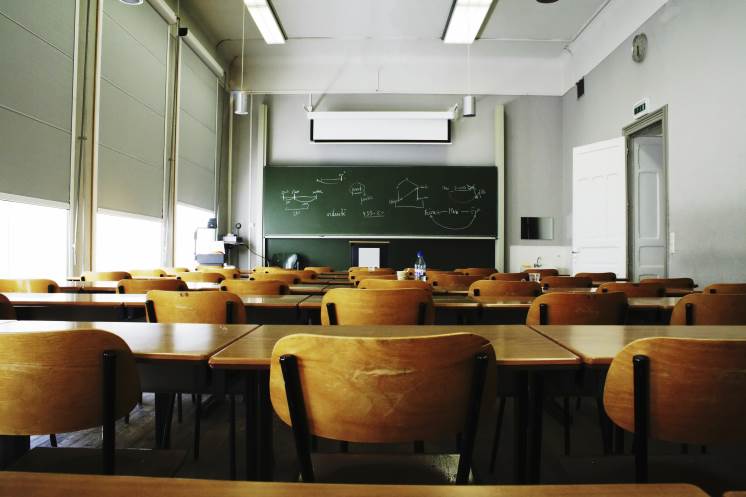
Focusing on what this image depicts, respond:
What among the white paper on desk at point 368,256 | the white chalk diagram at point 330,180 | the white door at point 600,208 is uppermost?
the white chalk diagram at point 330,180

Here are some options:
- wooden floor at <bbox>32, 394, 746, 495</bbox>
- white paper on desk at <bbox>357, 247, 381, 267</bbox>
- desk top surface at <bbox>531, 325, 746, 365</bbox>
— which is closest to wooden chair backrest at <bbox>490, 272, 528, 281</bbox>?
wooden floor at <bbox>32, 394, 746, 495</bbox>

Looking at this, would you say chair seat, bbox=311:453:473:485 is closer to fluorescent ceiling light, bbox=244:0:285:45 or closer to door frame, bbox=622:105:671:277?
door frame, bbox=622:105:671:277

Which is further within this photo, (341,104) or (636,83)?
(341,104)

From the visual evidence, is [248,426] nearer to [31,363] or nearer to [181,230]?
[31,363]

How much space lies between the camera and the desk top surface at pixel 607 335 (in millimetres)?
1038

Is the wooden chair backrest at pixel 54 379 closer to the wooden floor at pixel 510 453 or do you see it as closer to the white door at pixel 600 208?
the wooden floor at pixel 510 453

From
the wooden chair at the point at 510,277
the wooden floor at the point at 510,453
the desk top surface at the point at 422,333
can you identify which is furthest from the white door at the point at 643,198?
the desk top surface at the point at 422,333

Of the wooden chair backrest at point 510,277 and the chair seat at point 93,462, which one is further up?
the wooden chair backrest at point 510,277

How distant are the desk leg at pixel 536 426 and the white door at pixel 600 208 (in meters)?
5.54

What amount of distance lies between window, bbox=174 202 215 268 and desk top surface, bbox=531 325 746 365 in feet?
19.6

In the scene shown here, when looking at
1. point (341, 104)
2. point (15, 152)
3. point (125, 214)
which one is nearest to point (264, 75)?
point (341, 104)

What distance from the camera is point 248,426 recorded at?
1179 mm

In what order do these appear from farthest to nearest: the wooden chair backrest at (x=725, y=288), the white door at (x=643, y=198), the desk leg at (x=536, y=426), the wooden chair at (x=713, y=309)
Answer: the white door at (x=643, y=198), the wooden chair backrest at (x=725, y=288), the wooden chair at (x=713, y=309), the desk leg at (x=536, y=426)

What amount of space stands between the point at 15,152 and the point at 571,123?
762cm
